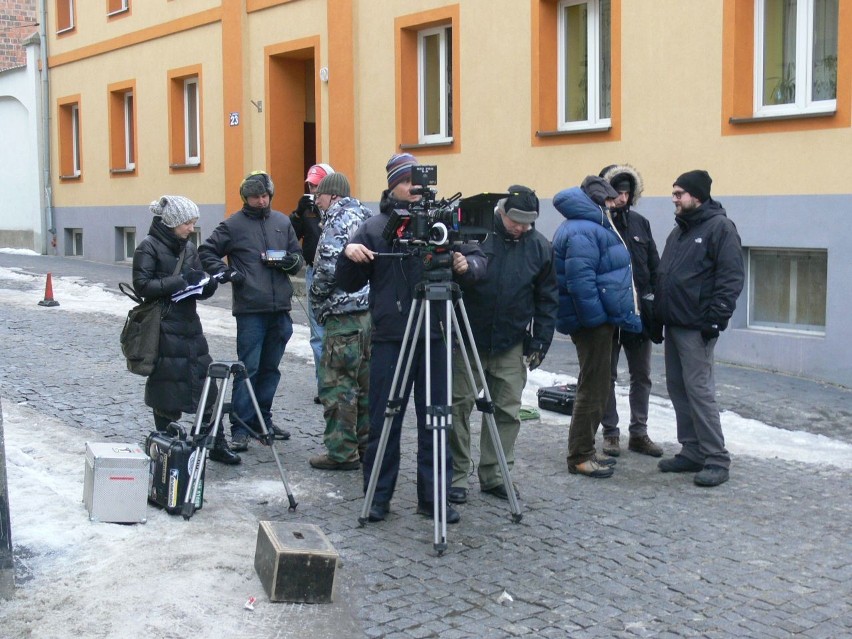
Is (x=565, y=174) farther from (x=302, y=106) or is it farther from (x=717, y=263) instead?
(x=302, y=106)

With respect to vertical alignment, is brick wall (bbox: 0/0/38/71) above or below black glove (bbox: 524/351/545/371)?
above

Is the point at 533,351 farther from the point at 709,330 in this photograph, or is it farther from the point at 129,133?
the point at 129,133

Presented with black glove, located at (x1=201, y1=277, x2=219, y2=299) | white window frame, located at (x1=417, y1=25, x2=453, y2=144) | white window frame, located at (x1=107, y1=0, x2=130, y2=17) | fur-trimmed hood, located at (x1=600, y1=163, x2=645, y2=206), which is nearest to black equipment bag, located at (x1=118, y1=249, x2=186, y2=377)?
black glove, located at (x1=201, y1=277, x2=219, y2=299)

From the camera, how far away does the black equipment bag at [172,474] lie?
6289 mm

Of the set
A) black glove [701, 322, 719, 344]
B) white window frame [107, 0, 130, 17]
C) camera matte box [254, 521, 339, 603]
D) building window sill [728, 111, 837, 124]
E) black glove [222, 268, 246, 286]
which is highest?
white window frame [107, 0, 130, 17]

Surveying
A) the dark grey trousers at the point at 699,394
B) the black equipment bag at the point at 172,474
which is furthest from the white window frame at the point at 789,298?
the black equipment bag at the point at 172,474

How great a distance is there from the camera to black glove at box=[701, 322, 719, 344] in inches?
279

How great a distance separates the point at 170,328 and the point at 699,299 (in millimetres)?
3220

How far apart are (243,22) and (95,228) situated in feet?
22.5

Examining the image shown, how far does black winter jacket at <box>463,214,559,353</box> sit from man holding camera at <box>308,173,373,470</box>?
0.98 meters

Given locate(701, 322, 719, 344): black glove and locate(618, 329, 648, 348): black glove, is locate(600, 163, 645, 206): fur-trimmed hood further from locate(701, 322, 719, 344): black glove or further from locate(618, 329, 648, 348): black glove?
→ locate(701, 322, 719, 344): black glove

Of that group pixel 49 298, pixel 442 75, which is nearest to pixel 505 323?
pixel 442 75

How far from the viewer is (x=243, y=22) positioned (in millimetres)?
18656

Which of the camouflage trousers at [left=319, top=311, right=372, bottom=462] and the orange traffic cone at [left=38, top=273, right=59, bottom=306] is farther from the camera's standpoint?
the orange traffic cone at [left=38, top=273, right=59, bottom=306]
